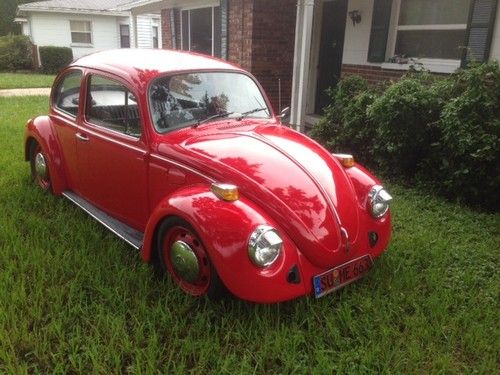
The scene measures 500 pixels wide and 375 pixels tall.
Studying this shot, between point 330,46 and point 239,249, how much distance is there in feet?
24.3

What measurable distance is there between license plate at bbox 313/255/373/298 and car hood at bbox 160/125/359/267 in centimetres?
8

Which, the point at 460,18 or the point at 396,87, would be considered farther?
the point at 460,18

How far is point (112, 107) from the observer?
3955 millimetres

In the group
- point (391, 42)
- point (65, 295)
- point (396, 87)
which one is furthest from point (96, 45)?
point (65, 295)

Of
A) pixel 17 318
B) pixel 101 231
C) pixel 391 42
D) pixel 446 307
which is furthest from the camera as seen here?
pixel 391 42

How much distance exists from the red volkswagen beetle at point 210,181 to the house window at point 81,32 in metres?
21.6

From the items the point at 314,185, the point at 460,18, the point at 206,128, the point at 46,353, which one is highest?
the point at 460,18

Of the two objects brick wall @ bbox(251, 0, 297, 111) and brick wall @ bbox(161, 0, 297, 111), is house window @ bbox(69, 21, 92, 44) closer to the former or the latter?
brick wall @ bbox(161, 0, 297, 111)

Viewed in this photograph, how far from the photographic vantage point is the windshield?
3465 millimetres

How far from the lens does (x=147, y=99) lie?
342 cm

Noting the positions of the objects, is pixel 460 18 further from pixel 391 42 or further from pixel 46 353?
pixel 46 353

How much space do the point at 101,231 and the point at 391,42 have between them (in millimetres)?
5614

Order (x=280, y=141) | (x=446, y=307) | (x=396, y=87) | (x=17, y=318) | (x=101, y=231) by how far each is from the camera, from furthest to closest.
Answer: (x=396, y=87), (x=101, y=231), (x=280, y=141), (x=446, y=307), (x=17, y=318)

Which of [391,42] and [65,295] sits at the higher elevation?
[391,42]
